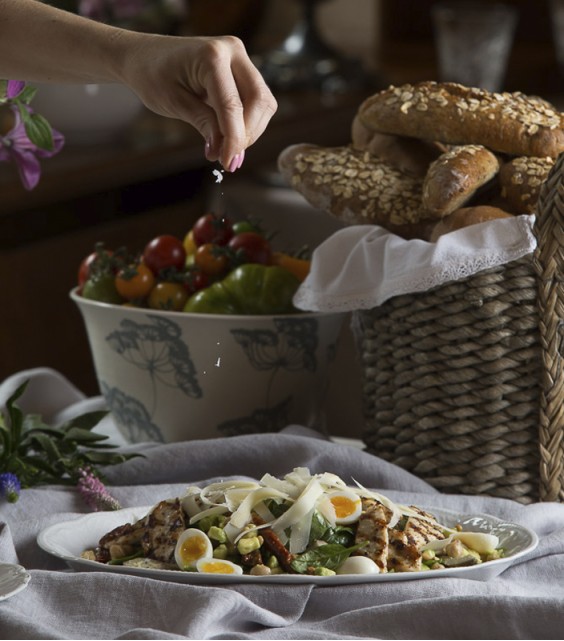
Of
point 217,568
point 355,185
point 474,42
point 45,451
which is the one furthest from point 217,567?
point 474,42

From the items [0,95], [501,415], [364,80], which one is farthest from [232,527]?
[364,80]

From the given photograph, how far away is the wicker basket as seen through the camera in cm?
105

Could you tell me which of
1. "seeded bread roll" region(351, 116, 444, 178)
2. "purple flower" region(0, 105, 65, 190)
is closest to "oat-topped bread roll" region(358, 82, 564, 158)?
"seeded bread roll" region(351, 116, 444, 178)

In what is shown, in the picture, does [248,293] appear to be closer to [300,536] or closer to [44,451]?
[44,451]

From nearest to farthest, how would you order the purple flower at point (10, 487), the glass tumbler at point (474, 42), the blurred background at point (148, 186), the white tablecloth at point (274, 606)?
the white tablecloth at point (274, 606), the purple flower at point (10, 487), the blurred background at point (148, 186), the glass tumbler at point (474, 42)

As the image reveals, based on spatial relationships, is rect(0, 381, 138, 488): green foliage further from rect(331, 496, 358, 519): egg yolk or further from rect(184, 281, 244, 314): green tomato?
rect(331, 496, 358, 519): egg yolk

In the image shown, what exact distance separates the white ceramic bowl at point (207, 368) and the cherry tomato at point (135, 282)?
0.11 ft

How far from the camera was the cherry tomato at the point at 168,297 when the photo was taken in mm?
1224

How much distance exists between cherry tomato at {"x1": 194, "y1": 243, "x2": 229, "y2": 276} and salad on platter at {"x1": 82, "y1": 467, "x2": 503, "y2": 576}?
0.39 metres

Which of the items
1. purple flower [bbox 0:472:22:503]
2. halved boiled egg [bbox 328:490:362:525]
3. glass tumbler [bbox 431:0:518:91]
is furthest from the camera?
glass tumbler [bbox 431:0:518:91]

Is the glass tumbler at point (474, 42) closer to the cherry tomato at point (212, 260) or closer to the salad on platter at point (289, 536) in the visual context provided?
the cherry tomato at point (212, 260)

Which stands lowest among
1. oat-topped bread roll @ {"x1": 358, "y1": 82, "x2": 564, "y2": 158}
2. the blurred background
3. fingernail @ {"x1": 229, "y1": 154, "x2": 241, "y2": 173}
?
the blurred background

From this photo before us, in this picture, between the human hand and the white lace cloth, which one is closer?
the human hand

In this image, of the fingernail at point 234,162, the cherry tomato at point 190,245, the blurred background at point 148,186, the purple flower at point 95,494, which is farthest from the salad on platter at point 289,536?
the blurred background at point 148,186
